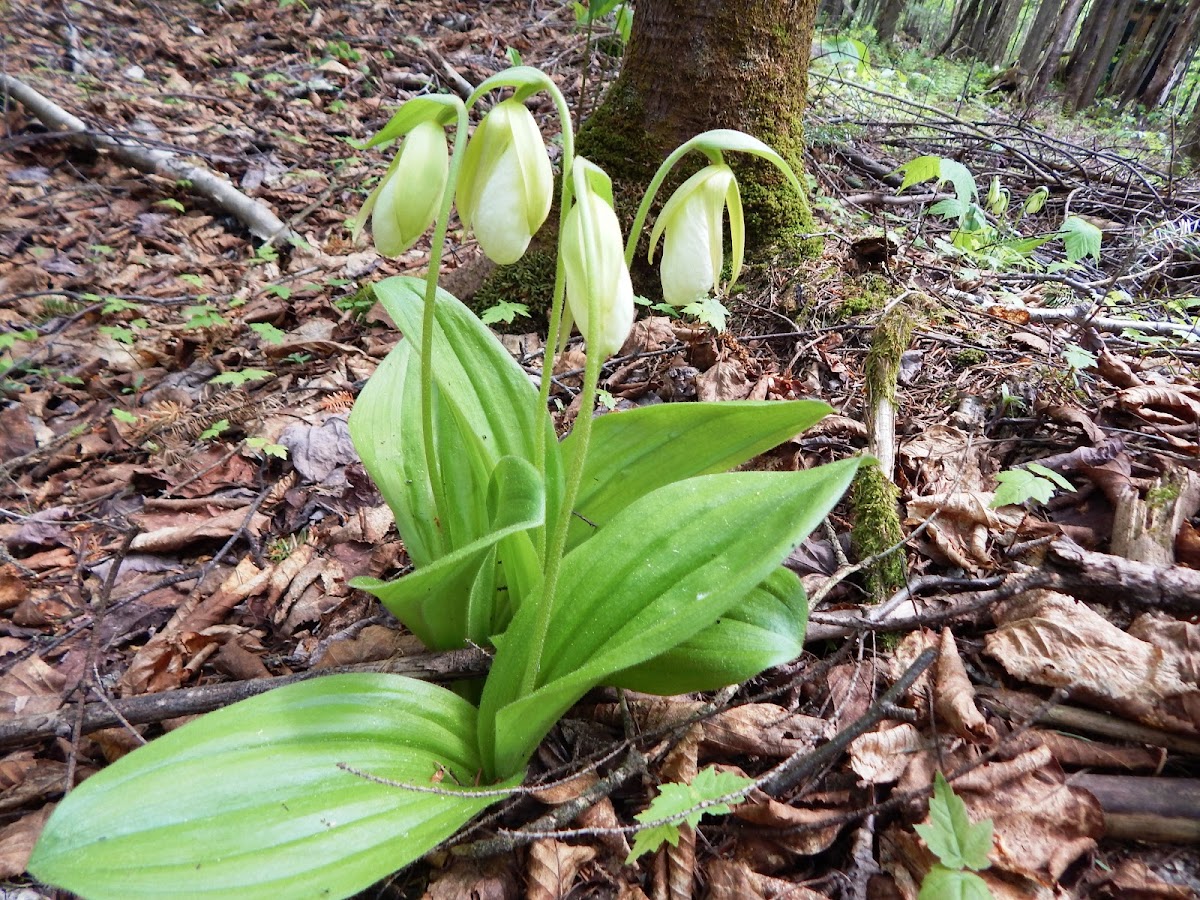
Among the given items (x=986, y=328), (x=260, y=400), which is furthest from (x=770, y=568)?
(x=260, y=400)

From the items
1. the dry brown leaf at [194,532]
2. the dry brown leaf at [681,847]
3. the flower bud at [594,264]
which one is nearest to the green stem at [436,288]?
the flower bud at [594,264]

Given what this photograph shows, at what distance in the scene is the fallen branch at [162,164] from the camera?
4074 mm

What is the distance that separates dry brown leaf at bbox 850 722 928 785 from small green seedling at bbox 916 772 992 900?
0.46 feet

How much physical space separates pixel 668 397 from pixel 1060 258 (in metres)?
2.65

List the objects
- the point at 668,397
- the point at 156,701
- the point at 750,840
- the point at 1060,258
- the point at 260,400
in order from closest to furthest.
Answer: the point at 750,840 < the point at 156,701 < the point at 668,397 < the point at 260,400 < the point at 1060,258

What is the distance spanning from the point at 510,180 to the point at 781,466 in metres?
1.14

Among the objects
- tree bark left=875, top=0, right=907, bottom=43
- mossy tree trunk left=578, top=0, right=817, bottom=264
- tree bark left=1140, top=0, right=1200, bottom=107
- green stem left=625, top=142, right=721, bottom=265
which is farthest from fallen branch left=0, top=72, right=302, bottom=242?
tree bark left=875, top=0, right=907, bottom=43

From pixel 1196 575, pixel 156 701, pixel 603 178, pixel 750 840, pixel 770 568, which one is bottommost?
pixel 156 701

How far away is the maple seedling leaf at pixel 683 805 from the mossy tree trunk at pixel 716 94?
2.00m

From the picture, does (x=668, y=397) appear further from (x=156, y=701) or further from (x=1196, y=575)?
(x=156, y=701)

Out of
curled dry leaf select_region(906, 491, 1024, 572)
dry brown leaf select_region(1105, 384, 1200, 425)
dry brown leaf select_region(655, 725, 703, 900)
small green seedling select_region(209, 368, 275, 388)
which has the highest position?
dry brown leaf select_region(1105, 384, 1200, 425)

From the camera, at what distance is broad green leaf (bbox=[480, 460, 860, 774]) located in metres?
0.98

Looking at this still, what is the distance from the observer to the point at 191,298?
3588 millimetres

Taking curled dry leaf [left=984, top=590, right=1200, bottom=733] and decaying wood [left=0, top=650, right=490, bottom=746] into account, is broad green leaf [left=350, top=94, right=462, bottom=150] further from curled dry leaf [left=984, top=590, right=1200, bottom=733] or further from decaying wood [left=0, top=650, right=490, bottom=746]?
curled dry leaf [left=984, top=590, right=1200, bottom=733]
